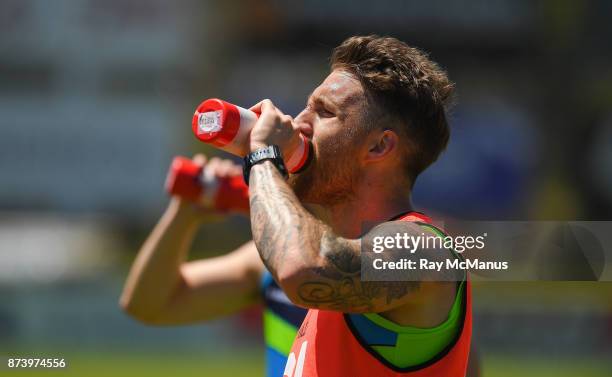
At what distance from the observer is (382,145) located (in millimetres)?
4164

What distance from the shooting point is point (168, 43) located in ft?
82.8

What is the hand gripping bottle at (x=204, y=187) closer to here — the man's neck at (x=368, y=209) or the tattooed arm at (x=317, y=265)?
the man's neck at (x=368, y=209)

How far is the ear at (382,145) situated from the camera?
163 inches

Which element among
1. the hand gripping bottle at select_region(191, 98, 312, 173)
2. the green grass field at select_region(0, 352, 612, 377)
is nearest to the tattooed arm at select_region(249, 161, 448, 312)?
the hand gripping bottle at select_region(191, 98, 312, 173)

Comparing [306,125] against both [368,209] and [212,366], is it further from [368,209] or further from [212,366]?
[212,366]

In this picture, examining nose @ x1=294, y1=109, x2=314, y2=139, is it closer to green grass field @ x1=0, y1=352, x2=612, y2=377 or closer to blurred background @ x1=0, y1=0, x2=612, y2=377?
green grass field @ x1=0, y1=352, x2=612, y2=377

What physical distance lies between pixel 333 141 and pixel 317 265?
2.30 ft

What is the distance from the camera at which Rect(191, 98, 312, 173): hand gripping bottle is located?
3930 mm

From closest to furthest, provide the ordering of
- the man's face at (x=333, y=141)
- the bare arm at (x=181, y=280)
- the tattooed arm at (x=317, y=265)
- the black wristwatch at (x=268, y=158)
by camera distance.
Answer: the tattooed arm at (x=317, y=265)
the black wristwatch at (x=268, y=158)
the man's face at (x=333, y=141)
the bare arm at (x=181, y=280)

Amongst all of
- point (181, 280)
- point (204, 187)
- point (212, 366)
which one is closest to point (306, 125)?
point (204, 187)

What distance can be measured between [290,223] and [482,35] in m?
22.7

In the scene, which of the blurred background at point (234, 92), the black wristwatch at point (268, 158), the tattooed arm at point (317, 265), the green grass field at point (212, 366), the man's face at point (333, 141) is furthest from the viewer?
the blurred background at point (234, 92)

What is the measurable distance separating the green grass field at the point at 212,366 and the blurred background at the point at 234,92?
8429 mm

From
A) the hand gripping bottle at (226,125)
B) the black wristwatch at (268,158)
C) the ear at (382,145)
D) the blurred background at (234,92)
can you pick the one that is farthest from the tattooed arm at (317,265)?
the blurred background at (234,92)
